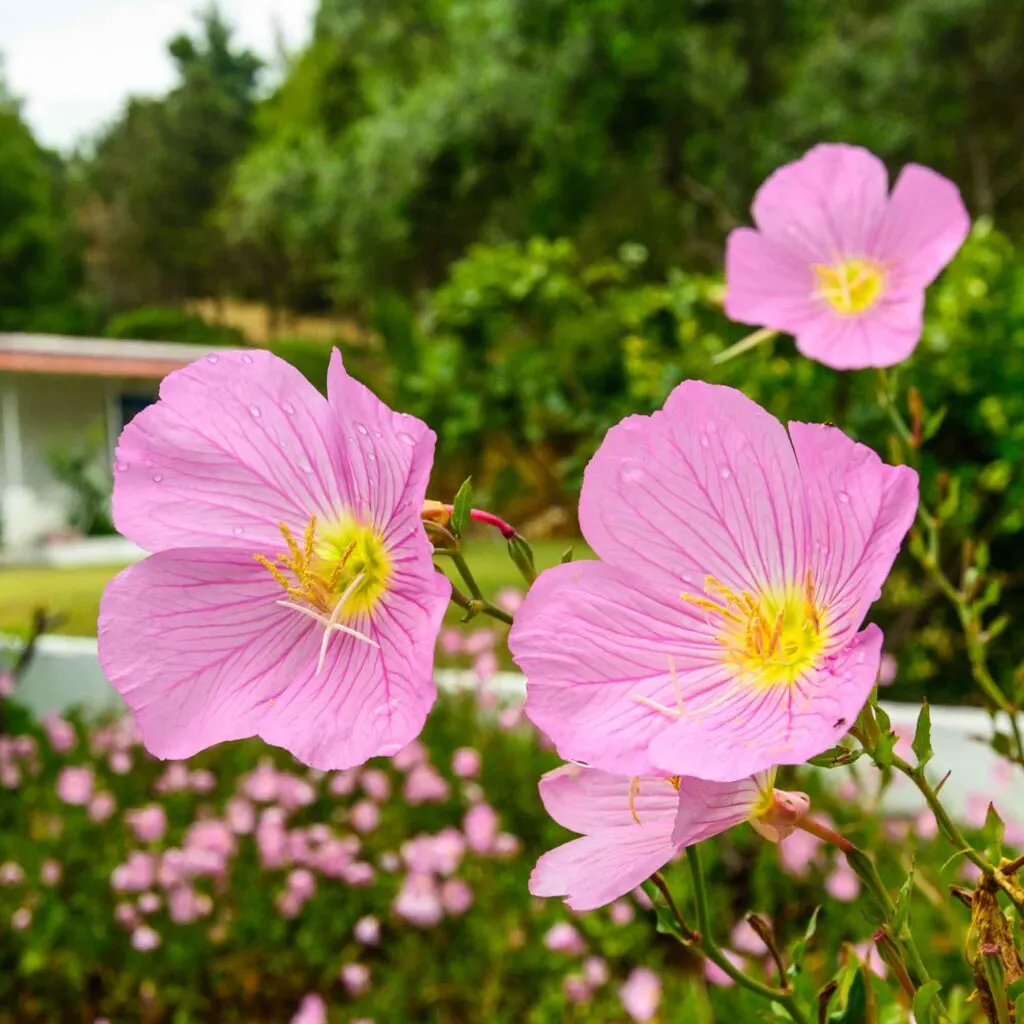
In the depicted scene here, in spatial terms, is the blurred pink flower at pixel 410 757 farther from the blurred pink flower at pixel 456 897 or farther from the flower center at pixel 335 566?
the flower center at pixel 335 566

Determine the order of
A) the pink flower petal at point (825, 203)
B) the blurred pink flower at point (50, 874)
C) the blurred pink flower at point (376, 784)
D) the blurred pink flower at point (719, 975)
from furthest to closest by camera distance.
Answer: the blurred pink flower at point (376, 784), the blurred pink flower at point (50, 874), the blurred pink flower at point (719, 975), the pink flower petal at point (825, 203)

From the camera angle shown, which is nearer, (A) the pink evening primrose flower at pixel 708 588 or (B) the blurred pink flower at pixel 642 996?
(A) the pink evening primrose flower at pixel 708 588

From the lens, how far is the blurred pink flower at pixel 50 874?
80.6 inches

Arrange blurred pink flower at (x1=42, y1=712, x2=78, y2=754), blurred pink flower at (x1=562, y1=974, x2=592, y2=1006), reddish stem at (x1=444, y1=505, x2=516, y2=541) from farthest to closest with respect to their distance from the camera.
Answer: blurred pink flower at (x1=42, y1=712, x2=78, y2=754), blurred pink flower at (x1=562, y1=974, x2=592, y2=1006), reddish stem at (x1=444, y1=505, x2=516, y2=541)

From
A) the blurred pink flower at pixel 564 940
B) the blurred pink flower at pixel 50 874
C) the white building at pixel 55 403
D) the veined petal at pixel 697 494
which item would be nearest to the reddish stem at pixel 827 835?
the veined petal at pixel 697 494

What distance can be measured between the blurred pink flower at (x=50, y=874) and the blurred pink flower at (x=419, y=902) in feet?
2.28

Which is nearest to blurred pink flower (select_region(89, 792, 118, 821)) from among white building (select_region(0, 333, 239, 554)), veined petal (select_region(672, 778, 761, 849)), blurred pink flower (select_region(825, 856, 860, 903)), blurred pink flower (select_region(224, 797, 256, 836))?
blurred pink flower (select_region(224, 797, 256, 836))

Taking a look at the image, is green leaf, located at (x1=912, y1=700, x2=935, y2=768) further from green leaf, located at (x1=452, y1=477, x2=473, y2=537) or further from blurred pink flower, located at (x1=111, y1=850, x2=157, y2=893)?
blurred pink flower, located at (x1=111, y1=850, x2=157, y2=893)

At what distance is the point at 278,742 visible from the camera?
0.43 meters

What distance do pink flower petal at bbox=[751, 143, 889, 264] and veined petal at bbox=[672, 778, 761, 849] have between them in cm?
70

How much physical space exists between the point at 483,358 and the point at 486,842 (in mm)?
1880

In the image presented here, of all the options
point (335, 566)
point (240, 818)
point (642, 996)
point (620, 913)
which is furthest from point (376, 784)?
point (335, 566)

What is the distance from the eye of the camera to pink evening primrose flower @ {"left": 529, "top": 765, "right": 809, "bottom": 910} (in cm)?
38

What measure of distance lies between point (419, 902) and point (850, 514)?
152 centimetres
